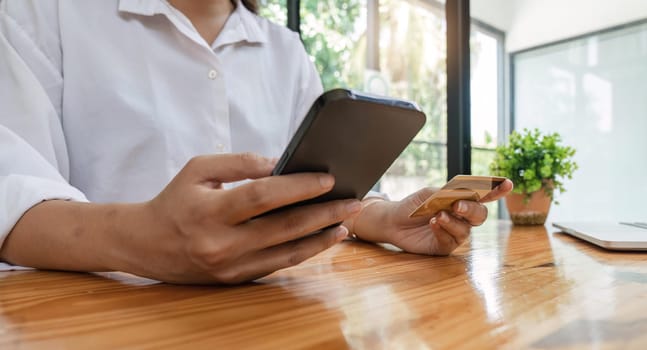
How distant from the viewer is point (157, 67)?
962mm

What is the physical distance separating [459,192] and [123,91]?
67cm

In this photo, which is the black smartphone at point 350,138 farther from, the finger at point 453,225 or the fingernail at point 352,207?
the finger at point 453,225

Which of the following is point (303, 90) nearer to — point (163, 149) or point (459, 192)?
point (163, 149)

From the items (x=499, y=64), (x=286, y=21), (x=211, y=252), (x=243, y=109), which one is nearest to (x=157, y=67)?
(x=243, y=109)

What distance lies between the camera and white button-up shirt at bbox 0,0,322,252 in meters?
0.81

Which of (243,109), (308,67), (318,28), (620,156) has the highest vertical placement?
(318,28)

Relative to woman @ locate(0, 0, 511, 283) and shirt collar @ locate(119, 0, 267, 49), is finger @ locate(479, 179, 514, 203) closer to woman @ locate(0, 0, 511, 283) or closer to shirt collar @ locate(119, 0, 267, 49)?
woman @ locate(0, 0, 511, 283)

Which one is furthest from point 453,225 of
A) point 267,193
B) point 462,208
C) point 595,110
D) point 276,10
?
point 276,10

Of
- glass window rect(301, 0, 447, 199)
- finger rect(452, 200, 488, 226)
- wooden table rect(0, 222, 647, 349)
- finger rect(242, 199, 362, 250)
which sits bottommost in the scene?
wooden table rect(0, 222, 647, 349)

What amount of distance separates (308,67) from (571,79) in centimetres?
160

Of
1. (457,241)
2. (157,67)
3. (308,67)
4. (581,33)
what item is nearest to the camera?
(457,241)

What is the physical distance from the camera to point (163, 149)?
93cm

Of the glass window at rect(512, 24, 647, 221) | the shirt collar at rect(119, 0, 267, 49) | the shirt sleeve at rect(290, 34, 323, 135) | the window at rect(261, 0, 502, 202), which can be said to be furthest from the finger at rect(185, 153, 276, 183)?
the glass window at rect(512, 24, 647, 221)

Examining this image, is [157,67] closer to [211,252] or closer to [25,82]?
[25,82]
